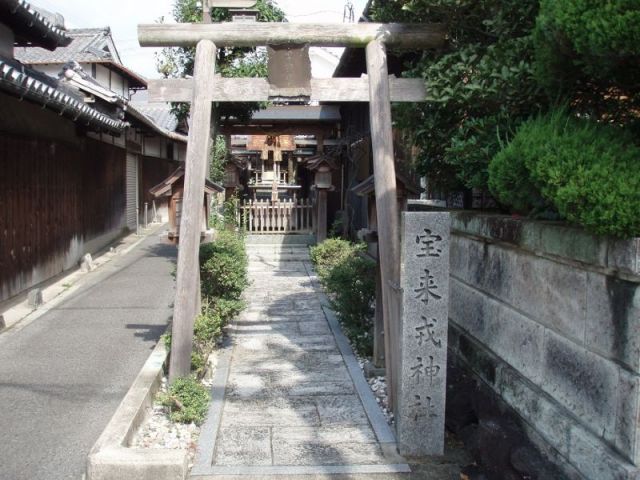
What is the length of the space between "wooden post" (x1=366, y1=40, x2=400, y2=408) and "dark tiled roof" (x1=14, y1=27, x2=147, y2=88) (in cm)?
1686

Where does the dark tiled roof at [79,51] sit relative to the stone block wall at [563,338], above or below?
above

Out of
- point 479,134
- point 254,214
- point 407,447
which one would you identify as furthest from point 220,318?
point 254,214

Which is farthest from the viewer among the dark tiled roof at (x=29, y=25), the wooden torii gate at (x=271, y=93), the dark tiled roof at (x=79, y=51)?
the dark tiled roof at (x=79, y=51)

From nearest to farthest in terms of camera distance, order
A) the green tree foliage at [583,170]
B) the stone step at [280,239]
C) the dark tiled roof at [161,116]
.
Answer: the green tree foliage at [583,170] → the stone step at [280,239] → the dark tiled roof at [161,116]

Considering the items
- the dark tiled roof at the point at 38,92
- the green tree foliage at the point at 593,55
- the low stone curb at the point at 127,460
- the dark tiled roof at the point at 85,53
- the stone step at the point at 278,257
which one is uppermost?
the dark tiled roof at the point at 85,53

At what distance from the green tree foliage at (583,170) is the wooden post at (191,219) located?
3.66 meters

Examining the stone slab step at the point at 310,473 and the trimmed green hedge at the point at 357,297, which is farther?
the trimmed green hedge at the point at 357,297

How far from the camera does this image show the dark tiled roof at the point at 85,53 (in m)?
23.0

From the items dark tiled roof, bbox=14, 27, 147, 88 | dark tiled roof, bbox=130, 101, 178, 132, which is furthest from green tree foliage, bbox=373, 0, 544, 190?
dark tiled roof, bbox=130, 101, 178, 132

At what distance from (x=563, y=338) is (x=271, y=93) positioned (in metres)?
4.27

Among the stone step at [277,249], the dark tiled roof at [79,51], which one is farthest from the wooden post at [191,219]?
the dark tiled roof at [79,51]

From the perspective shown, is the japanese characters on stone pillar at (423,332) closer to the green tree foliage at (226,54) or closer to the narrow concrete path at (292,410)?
the narrow concrete path at (292,410)

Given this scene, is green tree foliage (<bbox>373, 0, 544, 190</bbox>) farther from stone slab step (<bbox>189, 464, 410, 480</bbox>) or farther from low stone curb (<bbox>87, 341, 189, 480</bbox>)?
low stone curb (<bbox>87, 341, 189, 480</bbox>)

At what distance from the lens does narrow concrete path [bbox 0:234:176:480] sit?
18.4 ft
